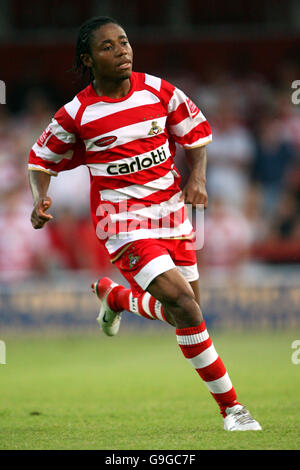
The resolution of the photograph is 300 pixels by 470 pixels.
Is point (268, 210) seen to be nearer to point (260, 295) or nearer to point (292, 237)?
point (292, 237)

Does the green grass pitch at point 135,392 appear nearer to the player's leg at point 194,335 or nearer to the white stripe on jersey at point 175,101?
the player's leg at point 194,335

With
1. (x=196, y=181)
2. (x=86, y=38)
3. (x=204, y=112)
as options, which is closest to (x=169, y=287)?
(x=196, y=181)

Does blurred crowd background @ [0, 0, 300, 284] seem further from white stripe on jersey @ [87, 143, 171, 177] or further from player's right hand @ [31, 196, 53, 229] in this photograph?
player's right hand @ [31, 196, 53, 229]

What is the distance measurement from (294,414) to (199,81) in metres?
10.6

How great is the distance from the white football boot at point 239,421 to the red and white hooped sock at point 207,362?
0.19 ft

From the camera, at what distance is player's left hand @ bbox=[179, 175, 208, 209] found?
5.77 meters

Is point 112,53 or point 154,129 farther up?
point 112,53

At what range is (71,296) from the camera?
40.3ft

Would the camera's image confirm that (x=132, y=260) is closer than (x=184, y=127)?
Yes

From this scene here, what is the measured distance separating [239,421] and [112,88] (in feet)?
7.56

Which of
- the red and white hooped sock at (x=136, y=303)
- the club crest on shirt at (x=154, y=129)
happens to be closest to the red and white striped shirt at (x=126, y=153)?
the club crest on shirt at (x=154, y=129)

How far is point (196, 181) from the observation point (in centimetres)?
586

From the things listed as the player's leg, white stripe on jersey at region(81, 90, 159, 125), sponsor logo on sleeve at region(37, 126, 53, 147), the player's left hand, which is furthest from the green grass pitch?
white stripe on jersey at region(81, 90, 159, 125)

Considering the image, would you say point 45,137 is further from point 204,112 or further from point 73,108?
point 204,112
